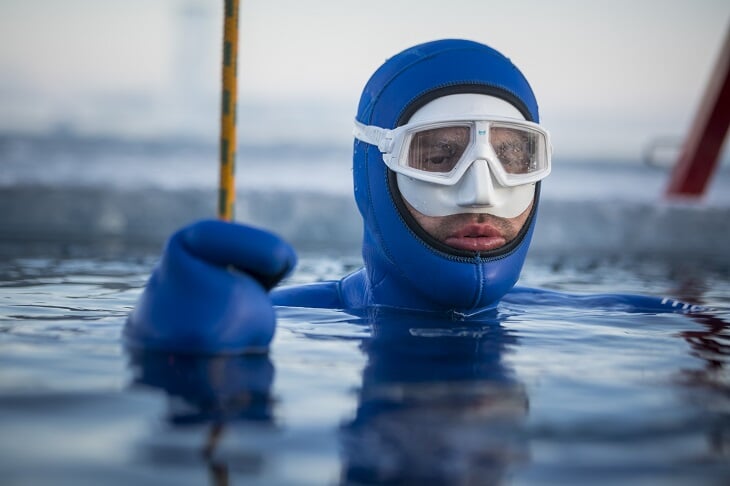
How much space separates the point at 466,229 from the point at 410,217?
0.22 metres

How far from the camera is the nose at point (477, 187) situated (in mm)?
3111

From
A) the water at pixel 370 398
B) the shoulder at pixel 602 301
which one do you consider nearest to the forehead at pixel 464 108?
the water at pixel 370 398

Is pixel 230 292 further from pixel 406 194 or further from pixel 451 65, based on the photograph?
pixel 451 65

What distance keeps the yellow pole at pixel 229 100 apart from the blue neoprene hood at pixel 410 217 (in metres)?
0.91

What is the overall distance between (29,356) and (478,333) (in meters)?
1.51

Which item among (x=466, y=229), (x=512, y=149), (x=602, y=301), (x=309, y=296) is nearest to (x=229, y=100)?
(x=466, y=229)

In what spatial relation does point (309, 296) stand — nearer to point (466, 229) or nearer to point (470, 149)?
point (466, 229)

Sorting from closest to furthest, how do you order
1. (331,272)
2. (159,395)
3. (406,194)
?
(159,395) → (406,194) → (331,272)

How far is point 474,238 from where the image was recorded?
329 cm

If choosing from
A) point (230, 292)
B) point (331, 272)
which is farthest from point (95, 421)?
point (331, 272)

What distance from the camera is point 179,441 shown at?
172 centimetres

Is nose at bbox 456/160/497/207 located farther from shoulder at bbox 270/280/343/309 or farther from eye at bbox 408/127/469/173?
shoulder at bbox 270/280/343/309

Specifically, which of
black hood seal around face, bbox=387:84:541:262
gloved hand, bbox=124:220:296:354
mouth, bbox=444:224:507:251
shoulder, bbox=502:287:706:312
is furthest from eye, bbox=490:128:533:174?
gloved hand, bbox=124:220:296:354

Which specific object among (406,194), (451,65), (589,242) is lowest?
(589,242)
